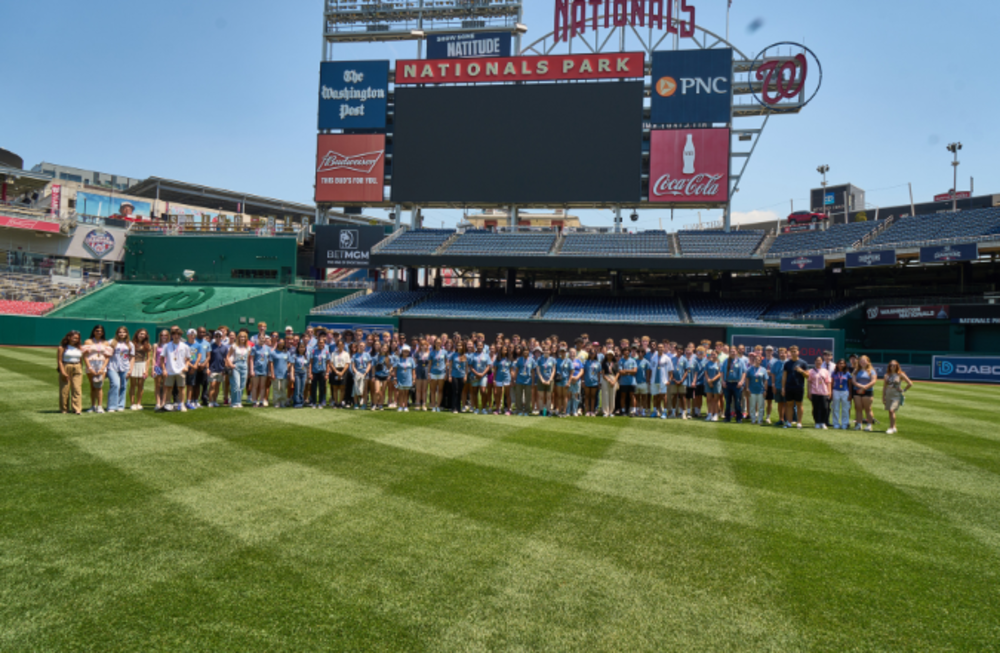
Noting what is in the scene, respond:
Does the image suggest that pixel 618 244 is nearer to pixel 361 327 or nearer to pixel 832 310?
pixel 832 310

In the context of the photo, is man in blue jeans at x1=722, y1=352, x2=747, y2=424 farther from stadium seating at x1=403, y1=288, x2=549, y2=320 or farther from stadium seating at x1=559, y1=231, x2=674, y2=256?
stadium seating at x1=559, y1=231, x2=674, y2=256

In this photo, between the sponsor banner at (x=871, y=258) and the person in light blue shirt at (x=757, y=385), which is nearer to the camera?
the person in light blue shirt at (x=757, y=385)

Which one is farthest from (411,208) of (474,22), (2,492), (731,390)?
(2,492)

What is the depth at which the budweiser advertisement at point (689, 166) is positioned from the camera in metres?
31.3

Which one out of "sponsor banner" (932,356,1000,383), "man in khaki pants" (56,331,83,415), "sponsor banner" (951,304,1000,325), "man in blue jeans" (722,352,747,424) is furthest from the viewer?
"sponsor banner" (951,304,1000,325)

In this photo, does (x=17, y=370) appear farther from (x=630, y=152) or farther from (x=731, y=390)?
(x=630, y=152)

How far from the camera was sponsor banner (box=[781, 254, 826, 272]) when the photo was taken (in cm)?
3002

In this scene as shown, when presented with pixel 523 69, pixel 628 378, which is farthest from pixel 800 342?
pixel 523 69

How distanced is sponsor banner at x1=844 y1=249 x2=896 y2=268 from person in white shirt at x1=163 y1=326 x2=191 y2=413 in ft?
96.6

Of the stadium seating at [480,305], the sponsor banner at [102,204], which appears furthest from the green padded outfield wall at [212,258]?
the sponsor banner at [102,204]

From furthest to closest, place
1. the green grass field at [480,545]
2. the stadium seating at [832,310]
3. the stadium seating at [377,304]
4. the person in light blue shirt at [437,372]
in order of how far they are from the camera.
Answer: the stadium seating at [377,304]
the stadium seating at [832,310]
the person in light blue shirt at [437,372]
the green grass field at [480,545]

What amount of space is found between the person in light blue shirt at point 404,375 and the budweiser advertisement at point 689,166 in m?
22.0

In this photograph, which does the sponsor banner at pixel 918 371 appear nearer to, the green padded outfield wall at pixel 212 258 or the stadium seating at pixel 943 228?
the stadium seating at pixel 943 228

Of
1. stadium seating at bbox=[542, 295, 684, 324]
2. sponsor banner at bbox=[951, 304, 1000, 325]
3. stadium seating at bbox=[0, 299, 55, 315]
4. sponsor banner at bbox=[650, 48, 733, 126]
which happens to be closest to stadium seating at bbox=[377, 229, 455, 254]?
stadium seating at bbox=[542, 295, 684, 324]
